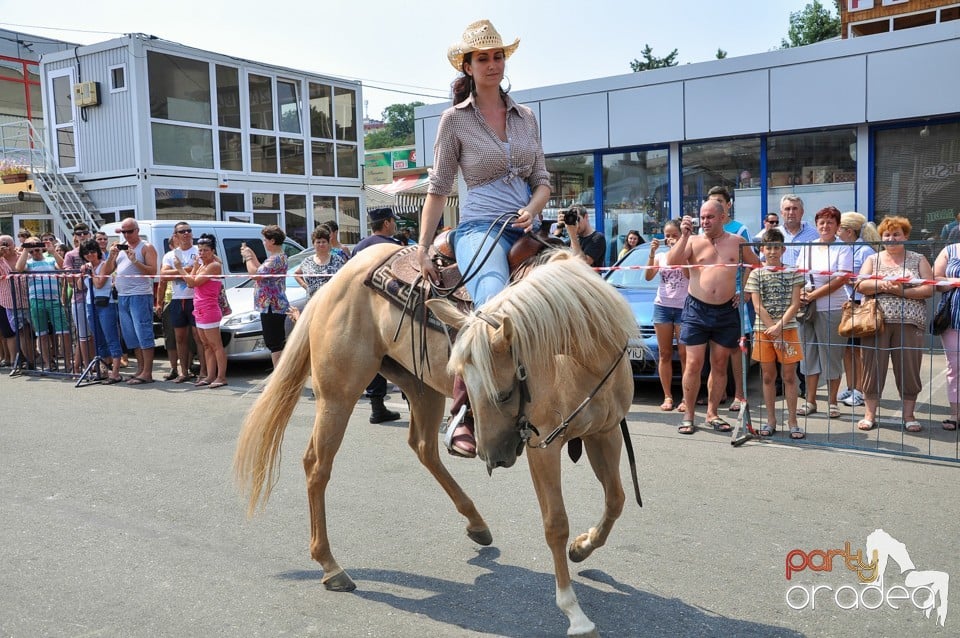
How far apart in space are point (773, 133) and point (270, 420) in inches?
470

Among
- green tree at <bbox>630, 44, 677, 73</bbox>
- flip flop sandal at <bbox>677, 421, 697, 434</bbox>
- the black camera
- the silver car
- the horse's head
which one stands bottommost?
flip flop sandal at <bbox>677, 421, 697, 434</bbox>

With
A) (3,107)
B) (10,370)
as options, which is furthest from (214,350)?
(3,107)

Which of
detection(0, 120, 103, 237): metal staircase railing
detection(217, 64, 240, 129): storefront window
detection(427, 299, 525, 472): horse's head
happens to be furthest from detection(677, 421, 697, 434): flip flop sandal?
detection(217, 64, 240, 129): storefront window

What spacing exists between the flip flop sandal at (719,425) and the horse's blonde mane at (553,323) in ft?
13.5

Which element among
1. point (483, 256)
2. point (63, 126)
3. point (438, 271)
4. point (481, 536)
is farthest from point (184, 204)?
→ point (483, 256)

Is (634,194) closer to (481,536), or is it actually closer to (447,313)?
(481,536)

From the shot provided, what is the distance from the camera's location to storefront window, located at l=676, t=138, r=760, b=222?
1423 cm

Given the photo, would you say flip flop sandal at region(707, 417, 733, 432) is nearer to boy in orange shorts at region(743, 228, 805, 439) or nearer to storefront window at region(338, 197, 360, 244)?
boy in orange shorts at region(743, 228, 805, 439)

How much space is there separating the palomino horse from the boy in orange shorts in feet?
11.8

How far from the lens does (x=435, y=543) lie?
449 centimetres

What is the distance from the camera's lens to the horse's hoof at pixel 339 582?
3.90 meters

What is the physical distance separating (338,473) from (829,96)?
11.0 meters

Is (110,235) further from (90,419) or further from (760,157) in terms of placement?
(760,157)

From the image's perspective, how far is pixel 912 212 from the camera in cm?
1300
